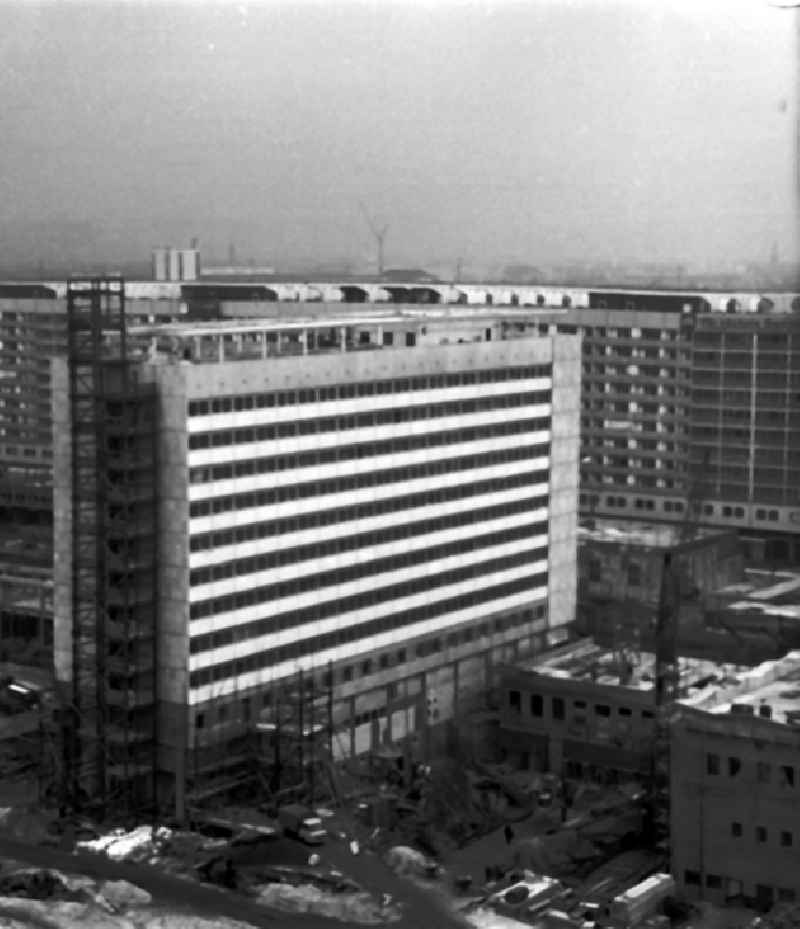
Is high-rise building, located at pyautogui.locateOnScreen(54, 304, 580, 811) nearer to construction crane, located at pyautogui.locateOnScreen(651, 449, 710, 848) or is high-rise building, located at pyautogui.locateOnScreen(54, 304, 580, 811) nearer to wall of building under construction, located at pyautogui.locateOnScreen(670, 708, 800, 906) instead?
construction crane, located at pyautogui.locateOnScreen(651, 449, 710, 848)

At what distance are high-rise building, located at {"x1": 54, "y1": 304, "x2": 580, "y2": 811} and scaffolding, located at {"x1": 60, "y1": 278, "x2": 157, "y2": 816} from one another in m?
0.01

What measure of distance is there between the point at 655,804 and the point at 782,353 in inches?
298

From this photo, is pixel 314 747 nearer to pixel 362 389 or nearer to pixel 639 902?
pixel 362 389

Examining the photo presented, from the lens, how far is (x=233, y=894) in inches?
305

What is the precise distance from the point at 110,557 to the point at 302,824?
163 centimetres

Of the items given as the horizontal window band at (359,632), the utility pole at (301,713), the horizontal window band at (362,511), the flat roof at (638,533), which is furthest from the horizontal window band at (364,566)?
the flat roof at (638,533)

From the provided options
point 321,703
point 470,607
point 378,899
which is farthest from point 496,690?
point 378,899

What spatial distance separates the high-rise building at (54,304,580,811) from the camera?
8867mm

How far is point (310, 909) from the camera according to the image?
7492 mm

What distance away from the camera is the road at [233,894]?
7398mm

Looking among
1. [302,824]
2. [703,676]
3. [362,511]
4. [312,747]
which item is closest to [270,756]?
[312,747]

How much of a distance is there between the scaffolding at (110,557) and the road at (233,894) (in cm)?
61

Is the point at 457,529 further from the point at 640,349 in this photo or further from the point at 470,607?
the point at 640,349

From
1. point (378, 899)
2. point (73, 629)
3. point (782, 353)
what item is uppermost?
point (782, 353)
